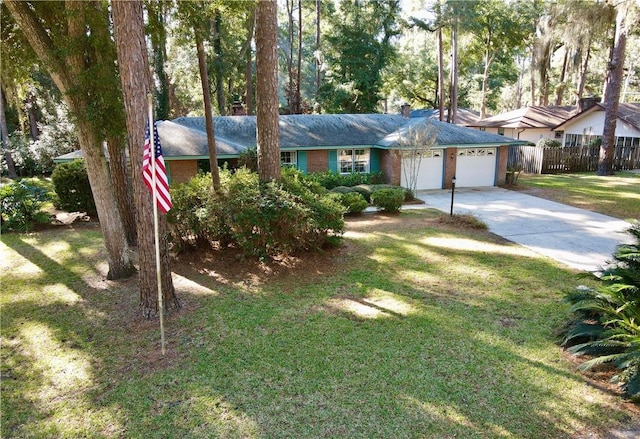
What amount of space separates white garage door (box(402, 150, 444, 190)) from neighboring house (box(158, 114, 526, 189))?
46 mm

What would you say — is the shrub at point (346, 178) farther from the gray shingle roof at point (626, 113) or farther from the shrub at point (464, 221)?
the gray shingle roof at point (626, 113)

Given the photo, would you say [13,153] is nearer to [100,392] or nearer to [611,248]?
[100,392]

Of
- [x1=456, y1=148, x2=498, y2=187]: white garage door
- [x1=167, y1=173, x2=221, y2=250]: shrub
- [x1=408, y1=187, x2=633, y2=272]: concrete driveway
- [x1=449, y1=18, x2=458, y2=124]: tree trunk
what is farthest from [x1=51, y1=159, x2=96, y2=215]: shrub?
[x1=449, y1=18, x2=458, y2=124]: tree trunk

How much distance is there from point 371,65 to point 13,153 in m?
23.5

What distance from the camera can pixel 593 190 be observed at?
1764cm

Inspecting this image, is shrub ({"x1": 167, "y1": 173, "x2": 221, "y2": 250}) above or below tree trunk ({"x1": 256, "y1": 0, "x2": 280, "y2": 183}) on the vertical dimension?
below

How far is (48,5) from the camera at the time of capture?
7602 millimetres

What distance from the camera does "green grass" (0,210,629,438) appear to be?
421 centimetres

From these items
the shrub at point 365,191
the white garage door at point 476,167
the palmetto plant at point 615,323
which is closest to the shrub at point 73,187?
the shrub at point 365,191

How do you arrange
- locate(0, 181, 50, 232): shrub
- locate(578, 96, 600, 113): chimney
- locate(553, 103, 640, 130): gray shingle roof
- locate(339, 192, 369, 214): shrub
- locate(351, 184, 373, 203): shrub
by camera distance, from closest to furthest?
locate(0, 181, 50, 232): shrub → locate(339, 192, 369, 214): shrub → locate(351, 184, 373, 203): shrub → locate(553, 103, 640, 130): gray shingle roof → locate(578, 96, 600, 113): chimney

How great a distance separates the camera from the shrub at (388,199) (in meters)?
14.1

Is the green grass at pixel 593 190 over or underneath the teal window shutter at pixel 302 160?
underneath

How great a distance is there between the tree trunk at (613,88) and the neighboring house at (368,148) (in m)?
5.65

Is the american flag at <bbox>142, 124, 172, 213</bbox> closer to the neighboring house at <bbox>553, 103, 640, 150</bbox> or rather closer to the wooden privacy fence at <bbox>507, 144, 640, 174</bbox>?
the wooden privacy fence at <bbox>507, 144, 640, 174</bbox>
